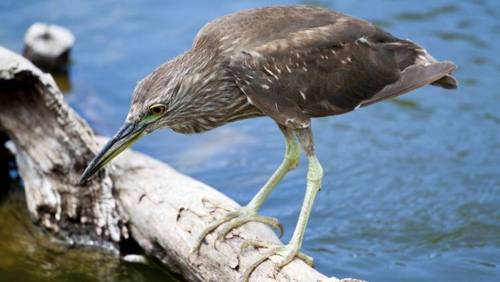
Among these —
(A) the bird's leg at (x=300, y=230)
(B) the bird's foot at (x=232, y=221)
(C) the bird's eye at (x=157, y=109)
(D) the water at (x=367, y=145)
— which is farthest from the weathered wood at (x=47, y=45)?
(A) the bird's leg at (x=300, y=230)

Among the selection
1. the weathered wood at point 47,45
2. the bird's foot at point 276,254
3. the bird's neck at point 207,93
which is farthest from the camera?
the weathered wood at point 47,45

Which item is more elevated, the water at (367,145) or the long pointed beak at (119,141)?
the water at (367,145)

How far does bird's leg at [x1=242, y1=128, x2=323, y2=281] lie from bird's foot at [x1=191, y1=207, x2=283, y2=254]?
→ 24 cm

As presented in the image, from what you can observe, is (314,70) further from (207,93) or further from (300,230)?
(300,230)

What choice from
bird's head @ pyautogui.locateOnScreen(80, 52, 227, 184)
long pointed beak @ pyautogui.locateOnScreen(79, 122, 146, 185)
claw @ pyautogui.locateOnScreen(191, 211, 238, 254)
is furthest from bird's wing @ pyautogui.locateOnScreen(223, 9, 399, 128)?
claw @ pyautogui.locateOnScreen(191, 211, 238, 254)

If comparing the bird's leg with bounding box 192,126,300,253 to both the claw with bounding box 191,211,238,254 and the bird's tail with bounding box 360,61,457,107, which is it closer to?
the claw with bounding box 191,211,238,254

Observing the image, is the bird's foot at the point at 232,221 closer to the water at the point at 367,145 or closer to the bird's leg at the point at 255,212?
the bird's leg at the point at 255,212

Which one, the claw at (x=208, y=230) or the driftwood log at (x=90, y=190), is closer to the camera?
the claw at (x=208, y=230)

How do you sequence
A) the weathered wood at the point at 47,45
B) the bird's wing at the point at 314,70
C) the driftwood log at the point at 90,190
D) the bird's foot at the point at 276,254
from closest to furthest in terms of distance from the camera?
the bird's foot at the point at 276,254 → the bird's wing at the point at 314,70 → the driftwood log at the point at 90,190 → the weathered wood at the point at 47,45

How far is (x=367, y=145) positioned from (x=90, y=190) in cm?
331

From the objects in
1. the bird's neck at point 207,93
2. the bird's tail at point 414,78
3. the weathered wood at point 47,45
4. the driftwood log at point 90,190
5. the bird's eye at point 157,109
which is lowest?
the driftwood log at point 90,190

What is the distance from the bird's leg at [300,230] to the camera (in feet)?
17.9

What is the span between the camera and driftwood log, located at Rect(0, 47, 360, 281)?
19.9 feet

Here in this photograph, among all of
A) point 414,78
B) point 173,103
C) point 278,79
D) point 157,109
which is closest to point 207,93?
point 173,103
